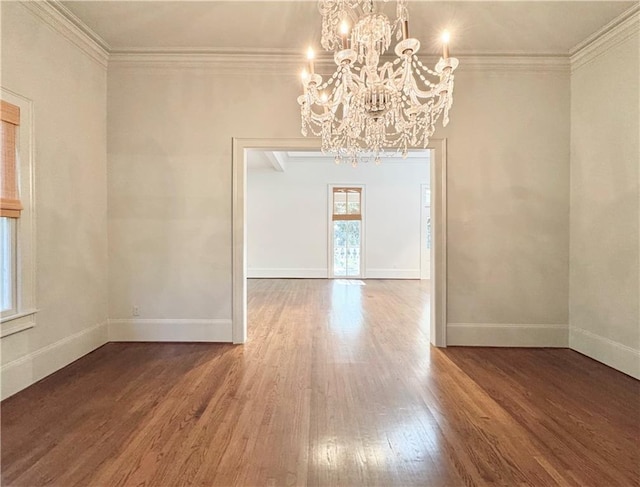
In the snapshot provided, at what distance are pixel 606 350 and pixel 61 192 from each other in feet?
17.4

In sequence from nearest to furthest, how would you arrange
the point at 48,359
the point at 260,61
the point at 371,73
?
1. the point at 371,73
2. the point at 48,359
3. the point at 260,61

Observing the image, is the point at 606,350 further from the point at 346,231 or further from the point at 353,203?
the point at 353,203

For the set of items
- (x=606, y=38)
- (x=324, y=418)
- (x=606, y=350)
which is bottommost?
(x=324, y=418)

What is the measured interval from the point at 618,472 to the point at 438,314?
200 cm

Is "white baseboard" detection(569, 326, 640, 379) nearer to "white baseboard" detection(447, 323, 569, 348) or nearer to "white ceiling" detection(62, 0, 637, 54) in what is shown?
"white baseboard" detection(447, 323, 569, 348)

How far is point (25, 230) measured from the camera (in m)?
2.65

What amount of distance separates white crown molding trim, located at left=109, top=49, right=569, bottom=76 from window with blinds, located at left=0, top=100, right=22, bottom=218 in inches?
57.6

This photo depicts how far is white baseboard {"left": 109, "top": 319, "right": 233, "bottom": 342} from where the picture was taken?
3.70m

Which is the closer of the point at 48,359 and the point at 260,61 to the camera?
the point at 48,359

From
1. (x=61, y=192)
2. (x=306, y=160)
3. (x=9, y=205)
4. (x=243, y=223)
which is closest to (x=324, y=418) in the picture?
(x=243, y=223)

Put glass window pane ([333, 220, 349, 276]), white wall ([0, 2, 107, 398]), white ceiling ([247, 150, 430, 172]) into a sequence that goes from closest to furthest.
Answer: white wall ([0, 2, 107, 398])
white ceiling ([247, 150, 430, 172])
glass window pane ([333, 220, 349, 276])

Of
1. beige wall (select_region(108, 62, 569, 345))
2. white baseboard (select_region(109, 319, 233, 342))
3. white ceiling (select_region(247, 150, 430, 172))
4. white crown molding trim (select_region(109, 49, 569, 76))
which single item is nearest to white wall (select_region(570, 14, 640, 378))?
beige wall (select_region(108, 62, 569, 345))

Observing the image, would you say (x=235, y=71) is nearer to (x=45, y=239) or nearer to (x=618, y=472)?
(x=45, y=239)

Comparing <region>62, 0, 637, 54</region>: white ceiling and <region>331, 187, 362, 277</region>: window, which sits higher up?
<region>62, 0, 637, 54</region>: white ceiling
